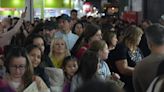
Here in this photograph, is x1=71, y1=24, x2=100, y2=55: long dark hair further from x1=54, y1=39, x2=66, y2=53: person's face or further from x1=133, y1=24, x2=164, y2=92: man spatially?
x1=133, y1=24, x2=164, y2=92: man

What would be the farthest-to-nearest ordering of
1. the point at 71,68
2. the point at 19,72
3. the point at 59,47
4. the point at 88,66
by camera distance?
the point at 59,47 → the point at 71,68 → the point at 88,66 → the point at 19,72

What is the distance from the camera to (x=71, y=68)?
4.37 meters

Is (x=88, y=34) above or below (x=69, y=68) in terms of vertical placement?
above

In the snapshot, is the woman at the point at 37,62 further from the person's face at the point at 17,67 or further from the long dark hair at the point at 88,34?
the long dark hair at the point at 88,34

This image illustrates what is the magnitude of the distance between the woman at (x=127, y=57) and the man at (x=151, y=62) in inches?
41.7

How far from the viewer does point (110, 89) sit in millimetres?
1627

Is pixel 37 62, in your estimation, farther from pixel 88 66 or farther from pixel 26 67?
pixel 88 66

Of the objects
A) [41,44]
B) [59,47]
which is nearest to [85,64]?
[59,47]

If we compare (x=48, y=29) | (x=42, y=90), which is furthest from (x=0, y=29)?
(x=42, y=90)

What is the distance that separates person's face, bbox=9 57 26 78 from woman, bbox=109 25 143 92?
5.35 ft

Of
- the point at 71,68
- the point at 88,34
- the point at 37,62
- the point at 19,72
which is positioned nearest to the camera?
→ the point at 19,72

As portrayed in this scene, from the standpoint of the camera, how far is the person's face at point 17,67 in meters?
3.69

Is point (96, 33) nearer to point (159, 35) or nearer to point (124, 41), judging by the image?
point (124, 41)

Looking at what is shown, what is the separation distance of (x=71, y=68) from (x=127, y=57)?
107cm
